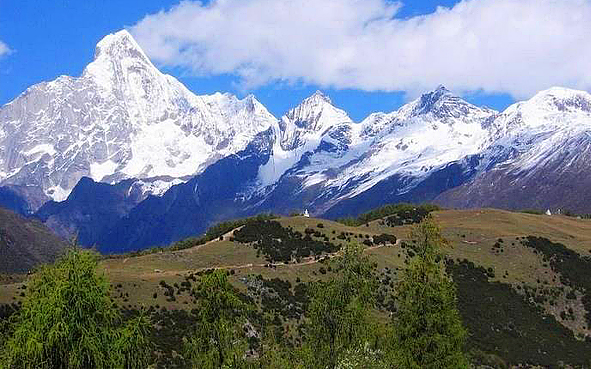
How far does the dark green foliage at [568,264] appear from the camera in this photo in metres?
110

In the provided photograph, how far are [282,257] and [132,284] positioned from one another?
102 feet

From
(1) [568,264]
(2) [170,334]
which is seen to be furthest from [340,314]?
(1) [568,264]

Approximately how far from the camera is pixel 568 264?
12025cm

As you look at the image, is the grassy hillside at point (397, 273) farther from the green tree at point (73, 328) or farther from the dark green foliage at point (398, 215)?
the green tree at point (73, 328)

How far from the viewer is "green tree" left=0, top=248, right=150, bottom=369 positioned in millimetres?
23578

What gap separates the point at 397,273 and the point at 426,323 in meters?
59.7

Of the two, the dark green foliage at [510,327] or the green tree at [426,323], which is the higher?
the green tree at [426,323]

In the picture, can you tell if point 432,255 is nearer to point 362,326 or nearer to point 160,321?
point 362,326

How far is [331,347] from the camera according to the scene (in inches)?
1574

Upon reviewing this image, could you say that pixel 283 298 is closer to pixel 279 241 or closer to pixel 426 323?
pixel 279 241

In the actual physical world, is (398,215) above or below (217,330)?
above

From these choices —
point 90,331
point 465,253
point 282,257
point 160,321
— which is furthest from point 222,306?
point 465,253

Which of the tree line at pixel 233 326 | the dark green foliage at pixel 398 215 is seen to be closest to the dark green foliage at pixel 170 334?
the tree line at pixel 233 326

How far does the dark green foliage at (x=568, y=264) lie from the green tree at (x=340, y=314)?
71.2 metres
